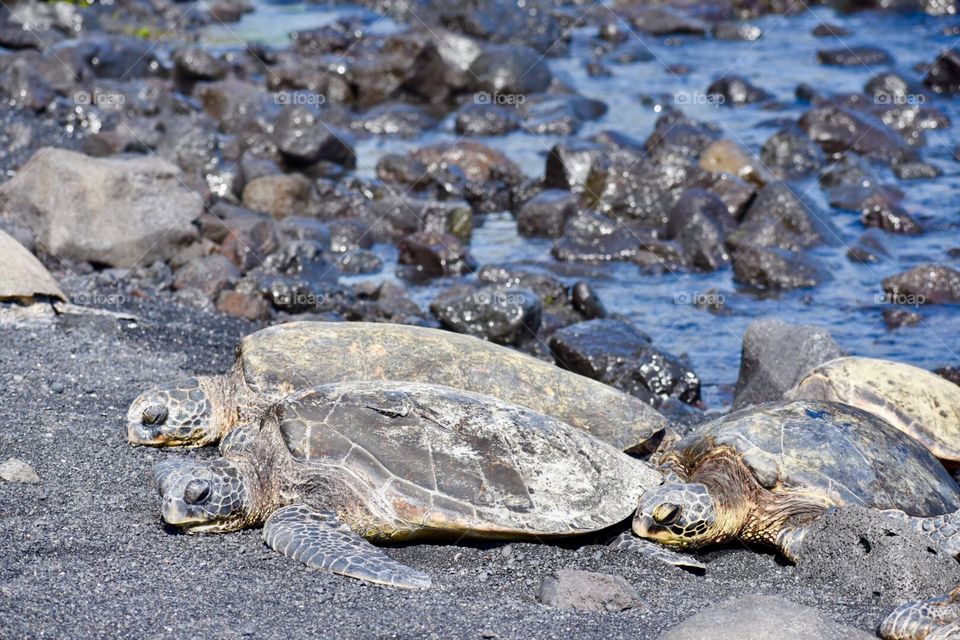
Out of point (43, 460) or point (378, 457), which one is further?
point (43, 460)

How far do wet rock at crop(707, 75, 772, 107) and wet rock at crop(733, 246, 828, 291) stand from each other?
254 inches

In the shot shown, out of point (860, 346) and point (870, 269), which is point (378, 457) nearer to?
point (860, 346)

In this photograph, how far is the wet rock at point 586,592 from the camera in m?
5.10

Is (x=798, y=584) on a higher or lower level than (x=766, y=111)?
higher

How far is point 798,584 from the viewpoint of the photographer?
5.72 m

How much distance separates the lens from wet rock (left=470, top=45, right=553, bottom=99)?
1833 centimetres

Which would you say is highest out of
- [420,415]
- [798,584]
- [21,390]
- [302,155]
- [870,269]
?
[420,415]

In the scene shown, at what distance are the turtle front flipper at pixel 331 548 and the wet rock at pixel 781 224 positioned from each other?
7.69 m

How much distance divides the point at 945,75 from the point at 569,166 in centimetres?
755

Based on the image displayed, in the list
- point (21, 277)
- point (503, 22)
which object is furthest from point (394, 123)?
point (21, 277)

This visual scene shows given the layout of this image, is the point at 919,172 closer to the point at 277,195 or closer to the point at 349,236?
the point at 349,236

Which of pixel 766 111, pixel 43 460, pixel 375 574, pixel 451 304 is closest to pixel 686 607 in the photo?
pixel 375 574

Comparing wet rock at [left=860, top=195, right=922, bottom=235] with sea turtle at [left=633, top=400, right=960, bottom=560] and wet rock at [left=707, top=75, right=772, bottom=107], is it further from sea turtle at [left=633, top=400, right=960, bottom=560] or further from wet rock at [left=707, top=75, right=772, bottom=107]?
sea turtle at [left=633, top=400, right=960, bottom=560]

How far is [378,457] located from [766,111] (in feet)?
43.5
